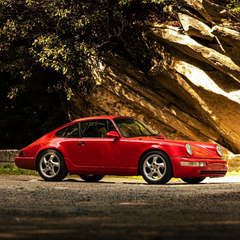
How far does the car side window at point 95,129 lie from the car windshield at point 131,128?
32 cm

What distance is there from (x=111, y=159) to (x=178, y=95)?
22.8 feet

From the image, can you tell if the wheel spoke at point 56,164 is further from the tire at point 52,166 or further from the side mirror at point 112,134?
the side mirror at point 112,134

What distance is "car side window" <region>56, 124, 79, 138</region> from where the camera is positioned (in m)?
9.97

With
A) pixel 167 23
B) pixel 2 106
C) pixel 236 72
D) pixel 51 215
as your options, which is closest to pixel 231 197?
pixel 51 215

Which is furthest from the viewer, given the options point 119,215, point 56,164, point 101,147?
point 56,164

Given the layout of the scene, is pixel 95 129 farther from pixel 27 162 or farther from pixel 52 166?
pixel 27 162

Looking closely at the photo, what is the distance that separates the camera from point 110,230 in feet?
12.0

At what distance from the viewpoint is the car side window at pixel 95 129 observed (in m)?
9.77

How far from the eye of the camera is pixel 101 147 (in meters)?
9.48

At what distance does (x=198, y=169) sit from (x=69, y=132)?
307 cm

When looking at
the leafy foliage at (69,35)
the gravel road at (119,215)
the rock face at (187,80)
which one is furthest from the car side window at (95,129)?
the rock face at (187,80)

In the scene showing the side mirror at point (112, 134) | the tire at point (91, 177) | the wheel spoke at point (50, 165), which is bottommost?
the tire at point (91, 177)

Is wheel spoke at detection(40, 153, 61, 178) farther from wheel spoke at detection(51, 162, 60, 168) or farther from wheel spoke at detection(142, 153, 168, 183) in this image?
wheel spoke at detection(142, 153, 168, 183)

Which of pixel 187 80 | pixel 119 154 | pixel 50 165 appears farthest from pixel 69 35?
pixel 119 154
